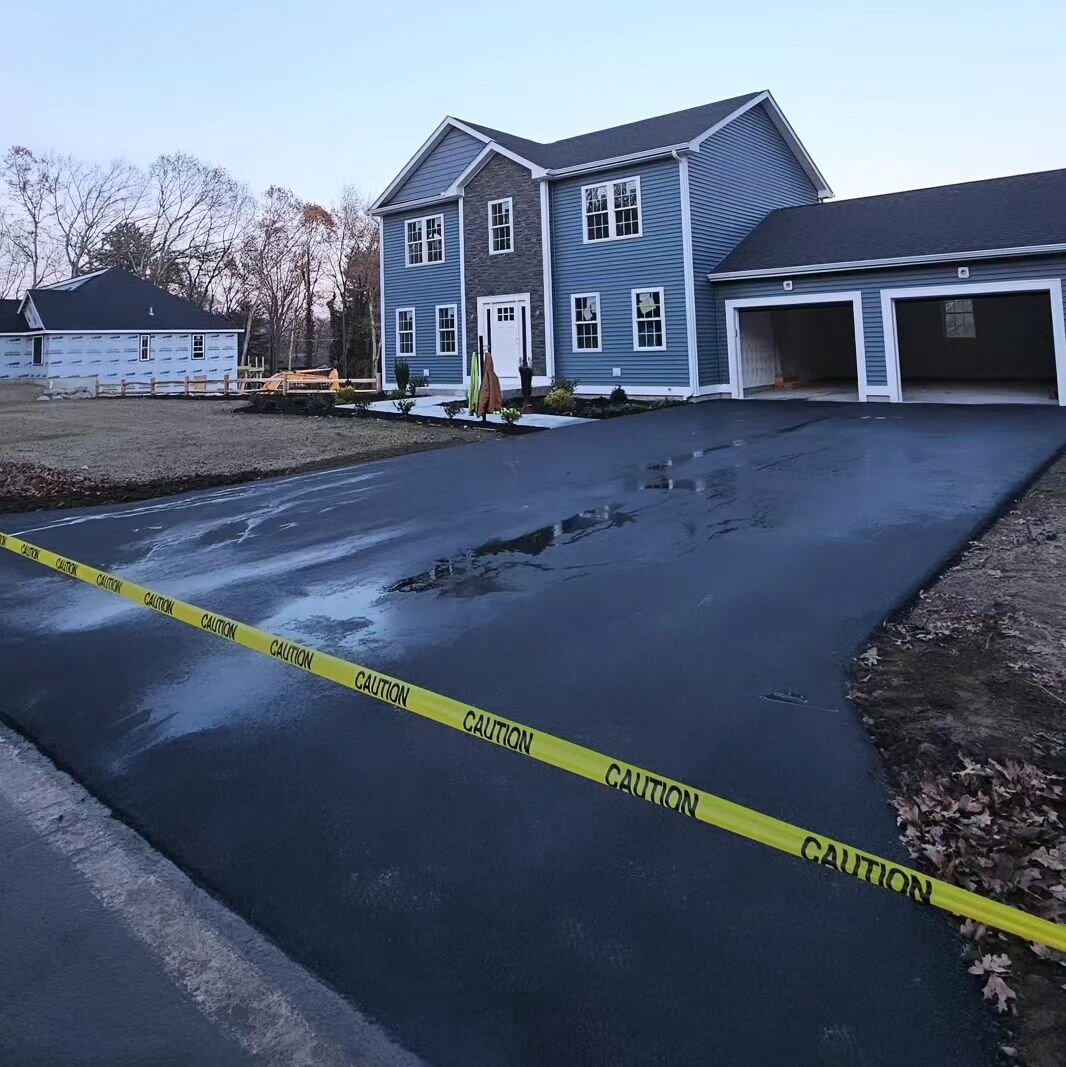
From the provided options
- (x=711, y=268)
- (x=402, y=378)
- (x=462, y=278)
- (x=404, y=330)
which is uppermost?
(x=462, y=278)

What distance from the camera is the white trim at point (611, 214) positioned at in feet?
76.6

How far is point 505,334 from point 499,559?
1969 cm

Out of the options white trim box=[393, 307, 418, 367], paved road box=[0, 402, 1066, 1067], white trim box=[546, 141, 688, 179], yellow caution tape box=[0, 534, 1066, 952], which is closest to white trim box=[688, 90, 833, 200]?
white trim box=[546, 141, 688, 179]

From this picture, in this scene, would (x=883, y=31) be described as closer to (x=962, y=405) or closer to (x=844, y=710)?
(x=962, y=405)

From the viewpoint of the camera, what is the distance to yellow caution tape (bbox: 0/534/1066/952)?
2.50 m

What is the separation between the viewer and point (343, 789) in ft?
12.2

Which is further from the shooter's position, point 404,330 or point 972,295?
point 404,330

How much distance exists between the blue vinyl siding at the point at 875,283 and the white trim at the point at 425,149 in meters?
10.0

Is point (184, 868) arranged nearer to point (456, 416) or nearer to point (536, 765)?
point (536, 765)

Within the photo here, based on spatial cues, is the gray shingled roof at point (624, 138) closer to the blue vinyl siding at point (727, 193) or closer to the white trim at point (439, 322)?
the blue vinyl siding at point (727, 193)

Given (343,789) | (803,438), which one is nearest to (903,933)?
(343,789)

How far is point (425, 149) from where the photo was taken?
28125 millimetres

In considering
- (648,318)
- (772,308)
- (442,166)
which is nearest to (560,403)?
(648,318)

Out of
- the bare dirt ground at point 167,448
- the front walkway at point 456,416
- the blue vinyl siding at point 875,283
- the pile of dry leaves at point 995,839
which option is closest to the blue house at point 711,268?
the blue vinyl siding at point 875,283
